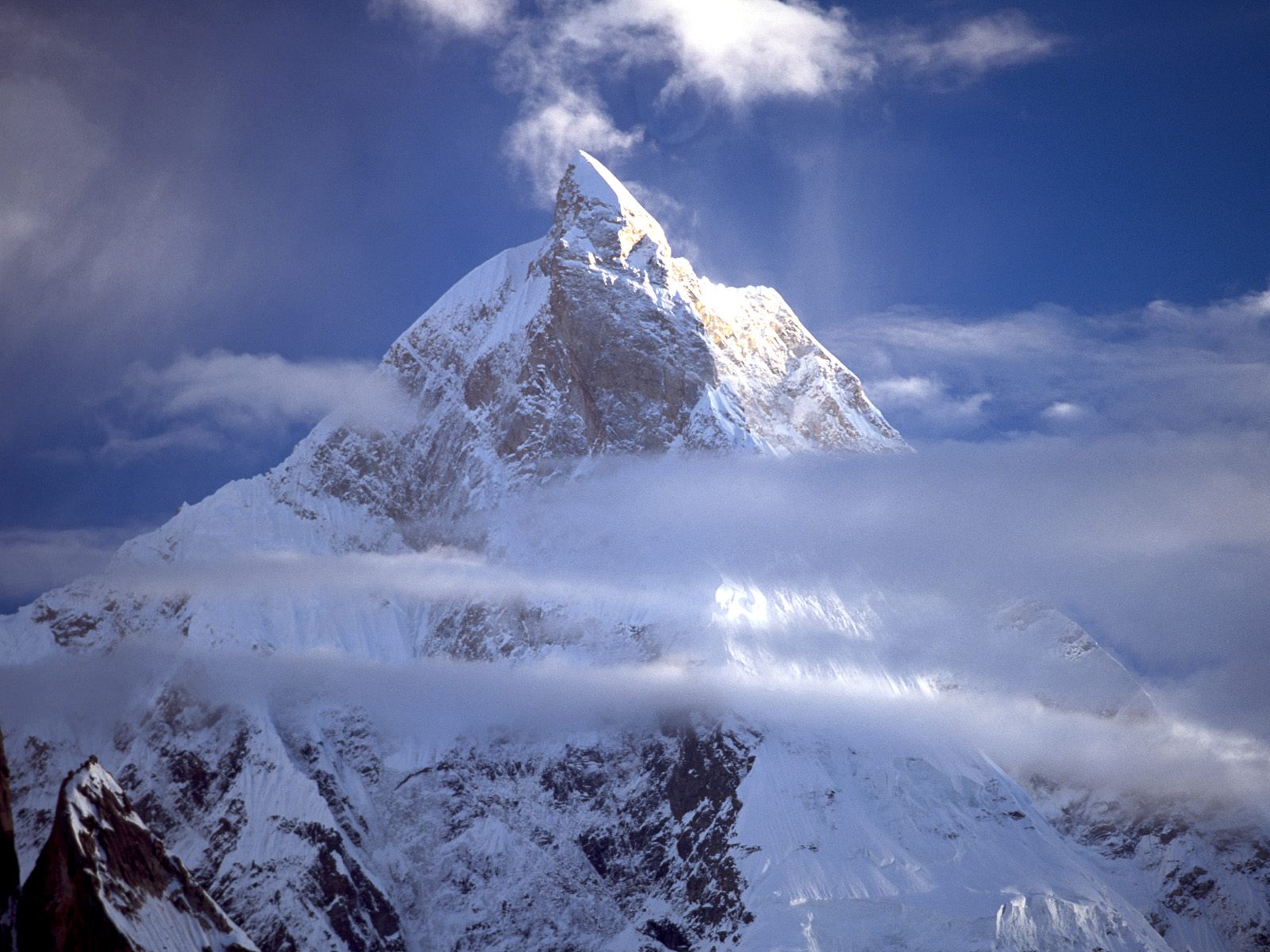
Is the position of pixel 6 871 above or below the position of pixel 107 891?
above

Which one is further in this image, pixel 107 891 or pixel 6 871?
pixel 107 891

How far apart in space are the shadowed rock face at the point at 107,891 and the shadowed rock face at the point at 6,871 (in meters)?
1.58

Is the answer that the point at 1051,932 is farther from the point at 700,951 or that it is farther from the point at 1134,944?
the point at 700,951

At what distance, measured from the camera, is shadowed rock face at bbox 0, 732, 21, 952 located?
54.2 m

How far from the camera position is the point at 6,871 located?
56.1 m

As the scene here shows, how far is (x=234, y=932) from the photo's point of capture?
258 feet

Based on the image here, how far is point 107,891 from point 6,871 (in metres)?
11.5

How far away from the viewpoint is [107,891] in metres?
66.9

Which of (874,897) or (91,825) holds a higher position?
(874,897)

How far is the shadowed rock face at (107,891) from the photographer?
204ft

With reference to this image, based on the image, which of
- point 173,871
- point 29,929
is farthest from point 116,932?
point 173,871

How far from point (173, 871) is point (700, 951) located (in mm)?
132074

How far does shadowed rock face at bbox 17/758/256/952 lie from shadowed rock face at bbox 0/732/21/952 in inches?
62.3

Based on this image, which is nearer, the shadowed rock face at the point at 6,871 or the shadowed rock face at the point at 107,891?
the shadowed rock face at the point at 6,871
